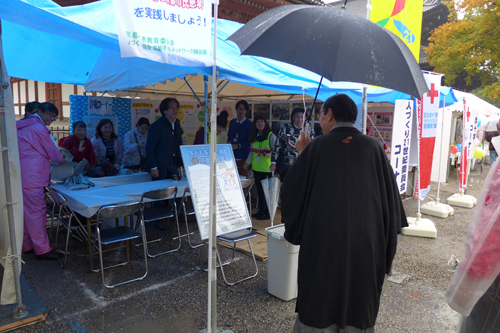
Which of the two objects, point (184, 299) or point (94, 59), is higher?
point (94, 59)

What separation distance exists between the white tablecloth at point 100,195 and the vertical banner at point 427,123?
3.53m


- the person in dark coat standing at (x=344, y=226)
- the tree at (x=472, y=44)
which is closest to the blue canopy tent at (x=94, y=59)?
the person in dark coat standing at (x=344, y=226)

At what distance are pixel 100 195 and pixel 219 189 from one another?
4.70 ft

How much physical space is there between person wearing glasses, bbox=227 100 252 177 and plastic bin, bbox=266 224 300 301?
3085mm

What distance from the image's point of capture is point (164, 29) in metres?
2.31

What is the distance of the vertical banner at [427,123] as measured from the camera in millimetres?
5062

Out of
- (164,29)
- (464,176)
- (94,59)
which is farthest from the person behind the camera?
(464,176)

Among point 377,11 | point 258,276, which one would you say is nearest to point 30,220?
point 258,276

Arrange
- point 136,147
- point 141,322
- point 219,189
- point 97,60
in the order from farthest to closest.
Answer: point 136,147 → point 97,60 → point 219,189 → point 141,322

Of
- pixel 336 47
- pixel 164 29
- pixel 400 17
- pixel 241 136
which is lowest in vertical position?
pixel 241 136

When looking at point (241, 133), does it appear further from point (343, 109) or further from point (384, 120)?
point (343, 109)

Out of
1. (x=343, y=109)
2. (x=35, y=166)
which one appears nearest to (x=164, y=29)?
(x=343, y=109)

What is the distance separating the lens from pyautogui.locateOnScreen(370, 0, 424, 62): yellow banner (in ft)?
12.9

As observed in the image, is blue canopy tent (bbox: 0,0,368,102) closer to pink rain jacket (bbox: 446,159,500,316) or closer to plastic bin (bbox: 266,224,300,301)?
plastic bin (bbox: 266,224,300,301)
